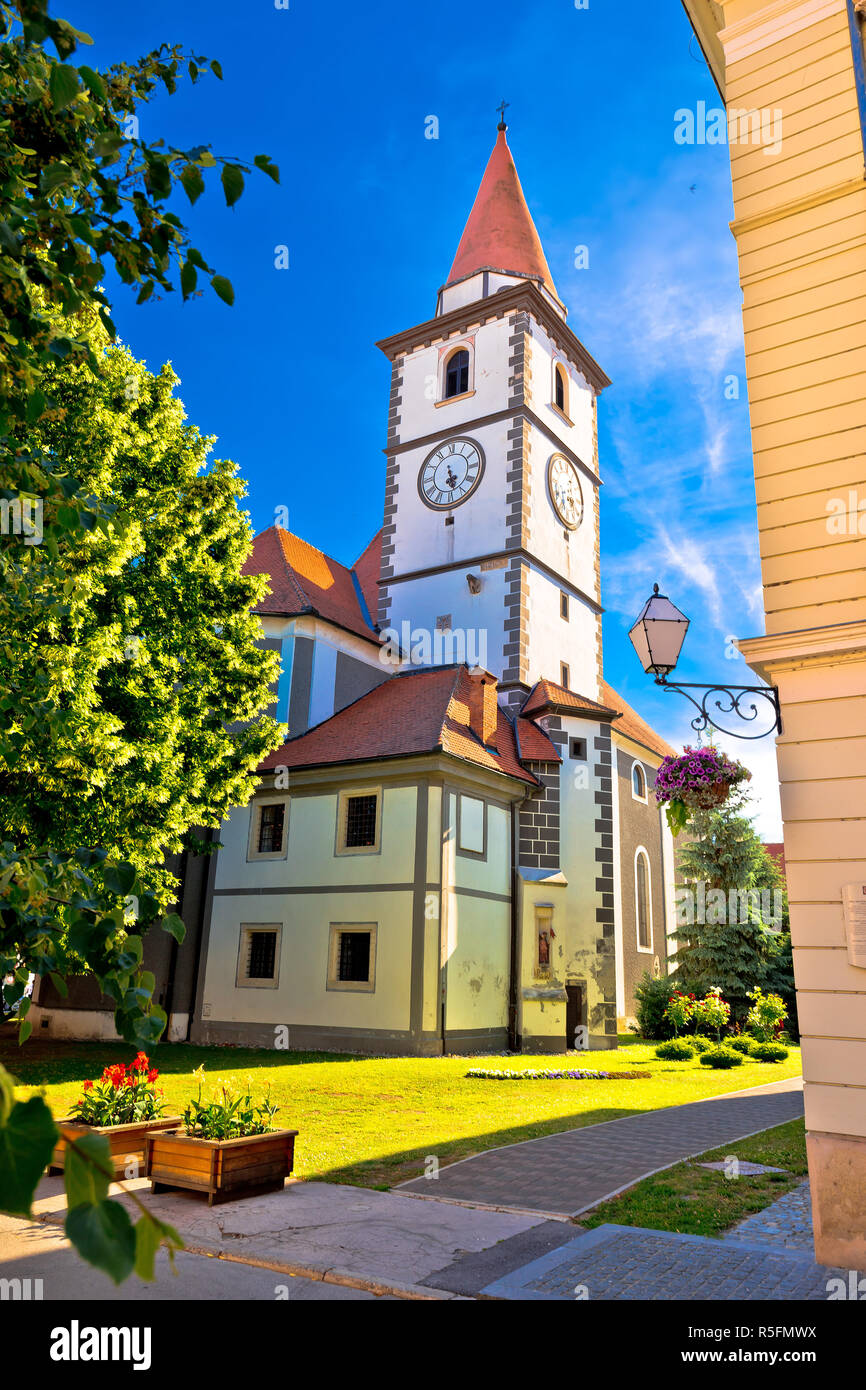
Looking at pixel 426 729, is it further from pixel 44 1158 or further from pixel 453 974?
pixel 44 1158

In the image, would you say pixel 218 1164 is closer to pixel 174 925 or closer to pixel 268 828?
pixel 174 925

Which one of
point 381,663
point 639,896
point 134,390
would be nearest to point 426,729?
point 381,663

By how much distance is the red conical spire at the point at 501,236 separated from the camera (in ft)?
116

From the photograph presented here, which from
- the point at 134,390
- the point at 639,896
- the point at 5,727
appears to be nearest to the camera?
the point at 5,727

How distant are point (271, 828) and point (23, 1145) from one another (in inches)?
945

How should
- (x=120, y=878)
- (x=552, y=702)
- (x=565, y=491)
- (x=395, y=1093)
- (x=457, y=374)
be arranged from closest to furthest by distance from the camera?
(x=120, y=878) → (x=395, y=1093) → (x=552, y=702) → (x=565, y=491) → (x=457, y=374)

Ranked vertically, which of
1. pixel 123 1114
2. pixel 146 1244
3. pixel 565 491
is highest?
pixel 565 491

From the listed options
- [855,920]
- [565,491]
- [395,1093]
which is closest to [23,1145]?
[855,920]

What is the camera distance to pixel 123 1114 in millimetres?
8961

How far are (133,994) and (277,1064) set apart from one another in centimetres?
1724

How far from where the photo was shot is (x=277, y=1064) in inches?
731

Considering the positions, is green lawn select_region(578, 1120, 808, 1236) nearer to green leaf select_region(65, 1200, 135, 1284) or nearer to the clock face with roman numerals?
green leaf select_region(65, 1200, 135, 1284)

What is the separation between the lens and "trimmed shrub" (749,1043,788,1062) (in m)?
23.6

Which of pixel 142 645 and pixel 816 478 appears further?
pixel 142 645
